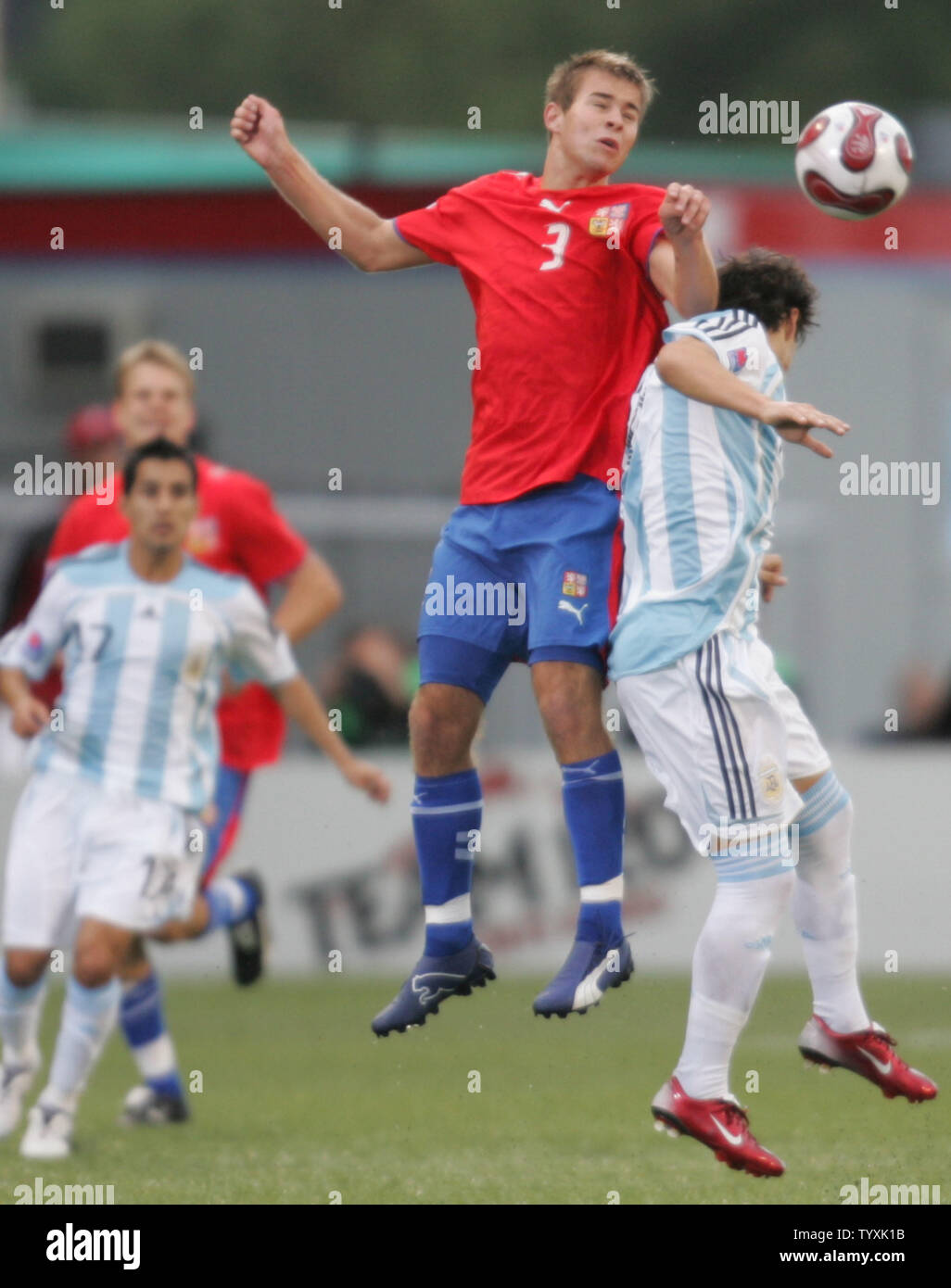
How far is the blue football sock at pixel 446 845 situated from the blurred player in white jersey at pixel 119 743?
1.66 metres

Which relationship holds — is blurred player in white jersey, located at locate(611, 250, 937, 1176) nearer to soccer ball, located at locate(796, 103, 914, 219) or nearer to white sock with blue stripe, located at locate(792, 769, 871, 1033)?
white sock with blue stripe, located at locate(792, 769, 871, 1033)

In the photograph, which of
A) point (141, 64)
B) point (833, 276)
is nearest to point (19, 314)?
point (833, 276)

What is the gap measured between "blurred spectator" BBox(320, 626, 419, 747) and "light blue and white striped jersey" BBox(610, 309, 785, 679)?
6.29m

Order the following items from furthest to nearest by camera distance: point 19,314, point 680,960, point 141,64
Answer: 1. point 141,64
2. point 19,314
3. point 680,960

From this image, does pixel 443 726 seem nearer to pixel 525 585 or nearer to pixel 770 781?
pixel 525 585

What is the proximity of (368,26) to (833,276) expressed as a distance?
22.6 meters

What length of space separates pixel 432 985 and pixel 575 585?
1.05 meters

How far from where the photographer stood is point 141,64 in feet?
129

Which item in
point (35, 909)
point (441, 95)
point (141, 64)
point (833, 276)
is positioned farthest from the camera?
point (141, 64)

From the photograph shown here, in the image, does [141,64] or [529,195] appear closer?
[529,195]

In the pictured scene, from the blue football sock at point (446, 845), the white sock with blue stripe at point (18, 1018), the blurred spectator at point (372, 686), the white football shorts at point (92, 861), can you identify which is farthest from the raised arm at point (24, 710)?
the blurred spectator at point (372, 686)

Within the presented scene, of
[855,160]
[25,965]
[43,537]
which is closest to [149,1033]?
[25,965]

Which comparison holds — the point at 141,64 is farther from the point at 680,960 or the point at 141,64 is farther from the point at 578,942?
the point at 578,942

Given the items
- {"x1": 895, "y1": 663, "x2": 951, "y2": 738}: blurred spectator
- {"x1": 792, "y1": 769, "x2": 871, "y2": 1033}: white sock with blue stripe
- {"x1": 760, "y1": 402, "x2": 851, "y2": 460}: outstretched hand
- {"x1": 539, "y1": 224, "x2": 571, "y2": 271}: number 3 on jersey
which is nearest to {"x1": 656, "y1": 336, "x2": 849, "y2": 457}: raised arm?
{"x1": 760, "y1": 402, "x2": 851, "y2": 460}: outstretched hand
